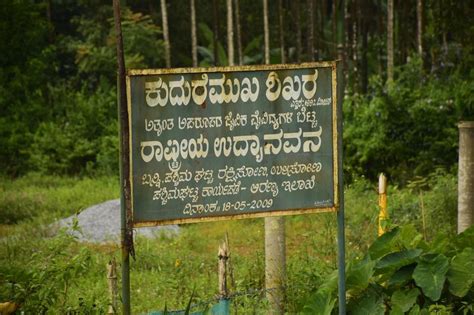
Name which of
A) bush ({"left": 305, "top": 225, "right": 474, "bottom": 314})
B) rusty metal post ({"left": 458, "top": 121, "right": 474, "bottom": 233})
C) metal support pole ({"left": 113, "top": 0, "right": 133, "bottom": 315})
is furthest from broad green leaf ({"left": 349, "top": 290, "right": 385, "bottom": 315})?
rusty metal post ({"left": 458, "top": 121, "right": 474, "bottom": 233})

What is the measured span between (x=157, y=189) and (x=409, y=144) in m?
11.9

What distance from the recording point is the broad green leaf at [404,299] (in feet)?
21.2

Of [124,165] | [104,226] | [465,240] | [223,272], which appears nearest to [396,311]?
[465,240]

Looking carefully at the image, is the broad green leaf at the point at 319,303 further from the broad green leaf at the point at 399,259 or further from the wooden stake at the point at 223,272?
the wooden stake at the point at 223,272

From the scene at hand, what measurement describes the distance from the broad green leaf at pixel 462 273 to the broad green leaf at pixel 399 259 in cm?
24

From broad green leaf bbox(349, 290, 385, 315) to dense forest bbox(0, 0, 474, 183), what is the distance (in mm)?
2951

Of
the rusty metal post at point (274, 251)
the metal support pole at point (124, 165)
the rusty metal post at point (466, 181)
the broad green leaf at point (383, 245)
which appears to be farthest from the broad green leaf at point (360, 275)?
the rusty metal post at point (466, 181)

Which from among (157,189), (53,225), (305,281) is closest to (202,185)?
(157,189)

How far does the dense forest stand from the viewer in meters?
17.4

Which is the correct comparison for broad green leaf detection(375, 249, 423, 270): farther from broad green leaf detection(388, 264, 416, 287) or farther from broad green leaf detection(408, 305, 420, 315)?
broad green leaf detection(408, 305, 420, 315)

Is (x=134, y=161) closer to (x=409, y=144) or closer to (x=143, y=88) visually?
(x=143, y=88)

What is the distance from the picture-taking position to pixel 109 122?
23719 mm

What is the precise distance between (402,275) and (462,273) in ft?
1.27

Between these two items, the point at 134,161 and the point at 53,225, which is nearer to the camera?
the point at 134,161
